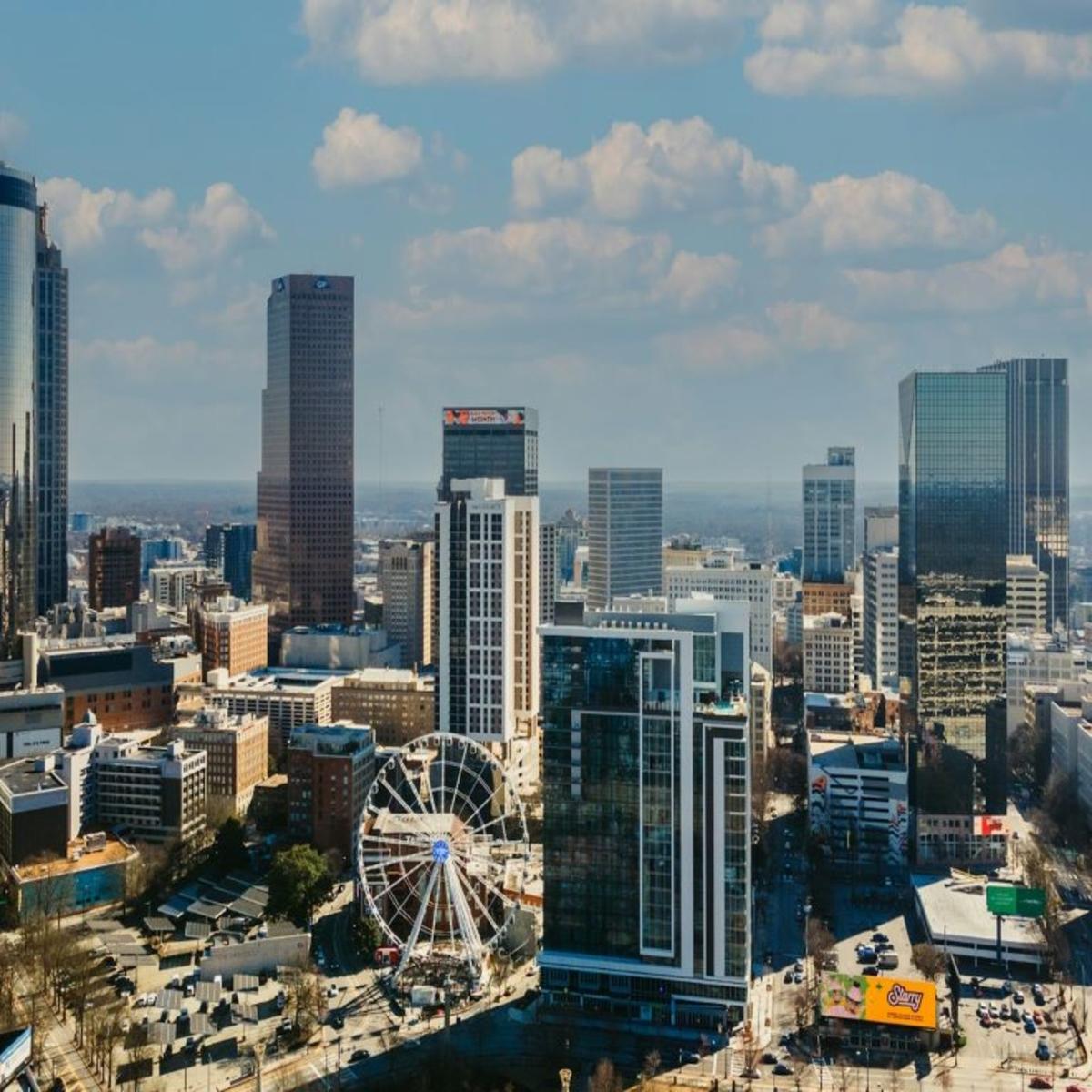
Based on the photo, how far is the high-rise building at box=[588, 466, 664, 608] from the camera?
6122 centimetres

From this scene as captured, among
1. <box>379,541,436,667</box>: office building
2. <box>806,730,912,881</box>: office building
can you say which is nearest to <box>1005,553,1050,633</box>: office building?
<box>806,730,912,881</box>: office building

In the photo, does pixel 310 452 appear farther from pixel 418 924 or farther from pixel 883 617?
pixel 418 924

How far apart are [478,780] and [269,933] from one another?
5.08m

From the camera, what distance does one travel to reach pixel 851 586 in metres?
62.2

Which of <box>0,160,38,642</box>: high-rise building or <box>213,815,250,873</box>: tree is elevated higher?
<box>0,160,38,642</box>: high-rise building

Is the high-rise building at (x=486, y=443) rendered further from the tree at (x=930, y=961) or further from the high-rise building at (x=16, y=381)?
the tree at (x=930, y=961)

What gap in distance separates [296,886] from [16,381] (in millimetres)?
35165

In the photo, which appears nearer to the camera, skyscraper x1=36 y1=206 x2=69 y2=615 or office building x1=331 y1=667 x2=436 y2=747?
office building x1=331 y1=667 x2=436 y2=747

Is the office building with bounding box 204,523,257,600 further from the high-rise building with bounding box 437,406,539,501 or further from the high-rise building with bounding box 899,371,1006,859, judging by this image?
the high-rise building with bounding box 899,371,1006,859

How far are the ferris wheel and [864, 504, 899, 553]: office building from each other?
39769mm

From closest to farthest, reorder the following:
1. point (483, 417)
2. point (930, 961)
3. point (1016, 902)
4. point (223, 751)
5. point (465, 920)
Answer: point (930, 961)
point (465, 920)
point (1016, 902)
point (223, 751)
point (483, 417)

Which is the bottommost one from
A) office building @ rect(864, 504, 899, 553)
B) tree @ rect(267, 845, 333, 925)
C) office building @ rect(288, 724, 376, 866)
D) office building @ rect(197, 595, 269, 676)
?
tree @ rect(267, 845, 333, 925)

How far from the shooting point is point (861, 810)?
105 ft

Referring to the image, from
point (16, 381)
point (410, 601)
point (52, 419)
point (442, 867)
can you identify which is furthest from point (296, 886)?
point (52, 419)
